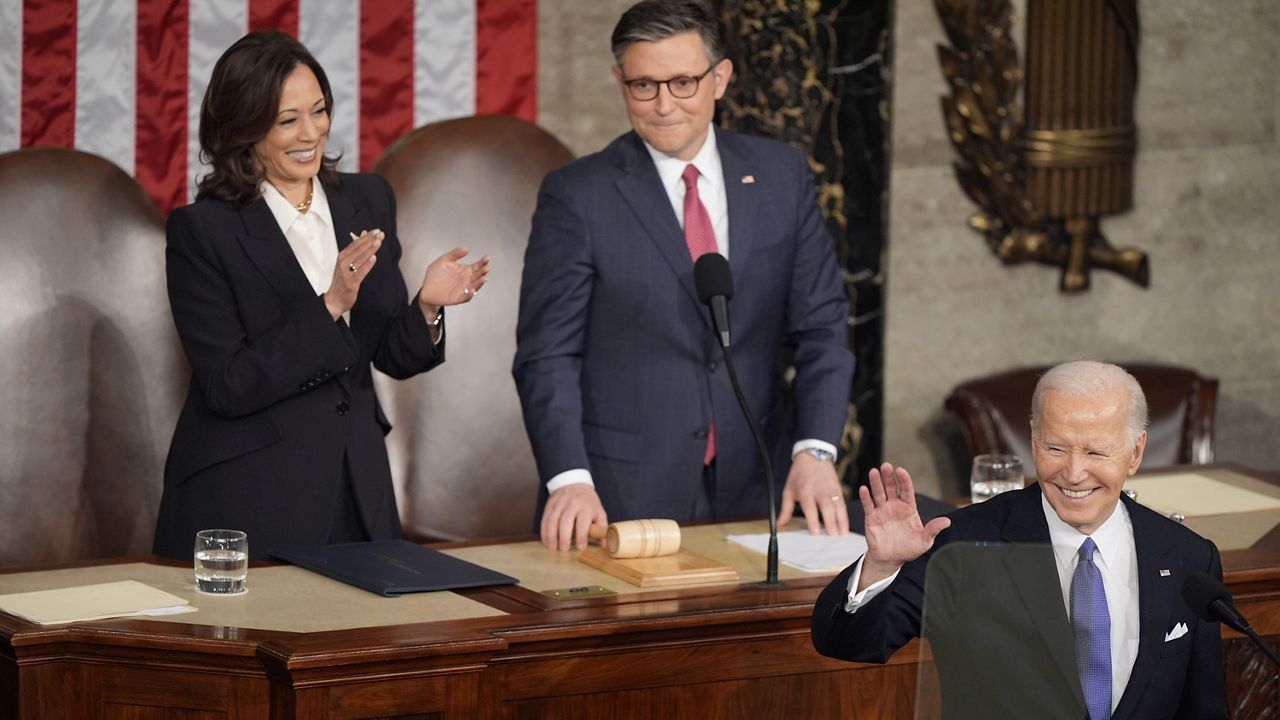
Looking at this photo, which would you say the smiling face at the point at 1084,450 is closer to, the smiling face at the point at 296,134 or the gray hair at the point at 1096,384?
the gray hair at the point at 1096,384

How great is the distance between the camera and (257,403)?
3354mm

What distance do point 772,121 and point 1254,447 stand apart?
2.13 metres

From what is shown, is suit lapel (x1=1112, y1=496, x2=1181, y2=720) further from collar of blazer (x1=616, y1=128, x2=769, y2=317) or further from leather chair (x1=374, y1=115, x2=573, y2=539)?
leather chair (x1=374, y1=115, x2=573, y2=539)

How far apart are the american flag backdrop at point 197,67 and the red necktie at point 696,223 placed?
1642 millimetres

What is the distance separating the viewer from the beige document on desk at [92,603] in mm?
2711

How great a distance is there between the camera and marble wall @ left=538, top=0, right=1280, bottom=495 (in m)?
5.57

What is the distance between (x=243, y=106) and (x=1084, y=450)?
184cm

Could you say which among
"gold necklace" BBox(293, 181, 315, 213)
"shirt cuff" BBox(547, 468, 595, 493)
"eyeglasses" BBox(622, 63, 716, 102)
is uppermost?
"eyeglasses" BBox(622, 63, 716, 102)

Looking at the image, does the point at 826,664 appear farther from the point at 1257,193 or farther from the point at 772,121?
the point at 1257,193

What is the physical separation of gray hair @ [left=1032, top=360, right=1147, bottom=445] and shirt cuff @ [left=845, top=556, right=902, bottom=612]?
0.30 m

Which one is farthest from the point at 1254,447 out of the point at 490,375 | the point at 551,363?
the point at 551,363

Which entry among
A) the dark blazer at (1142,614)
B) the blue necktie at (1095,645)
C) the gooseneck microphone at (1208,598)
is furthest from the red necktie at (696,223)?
the gooseneck microphone at (1208,598)

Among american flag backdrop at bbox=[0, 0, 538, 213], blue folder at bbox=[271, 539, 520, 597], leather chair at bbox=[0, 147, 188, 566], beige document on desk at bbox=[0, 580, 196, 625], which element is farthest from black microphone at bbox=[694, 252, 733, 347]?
american flag backdrop at bbox=[0, 0, 538, 213]

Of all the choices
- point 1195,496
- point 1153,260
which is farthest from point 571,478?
point 1153,260
